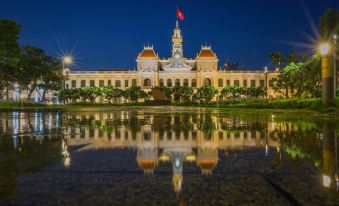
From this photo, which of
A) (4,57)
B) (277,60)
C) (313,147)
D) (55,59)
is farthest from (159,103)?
Answer: (313,147)

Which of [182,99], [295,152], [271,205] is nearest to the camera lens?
[271,205]

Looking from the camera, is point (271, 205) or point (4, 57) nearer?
point (271, 205)

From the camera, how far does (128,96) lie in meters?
78.2

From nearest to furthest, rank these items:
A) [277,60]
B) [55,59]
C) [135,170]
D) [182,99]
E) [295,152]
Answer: [135,170], [295,152], [55,59], [277,60], [182,99]

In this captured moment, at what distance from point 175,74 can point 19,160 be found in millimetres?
100826

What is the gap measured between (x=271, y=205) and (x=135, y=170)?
1950 mm

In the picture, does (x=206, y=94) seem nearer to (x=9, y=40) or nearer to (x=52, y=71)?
(x=52, y=71)

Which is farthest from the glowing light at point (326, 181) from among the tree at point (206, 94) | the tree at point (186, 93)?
the tree at point (186, 93)

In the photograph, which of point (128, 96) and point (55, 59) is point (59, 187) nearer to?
point (55, 59)

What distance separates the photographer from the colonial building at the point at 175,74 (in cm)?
10500

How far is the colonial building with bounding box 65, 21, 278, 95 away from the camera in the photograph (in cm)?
10500

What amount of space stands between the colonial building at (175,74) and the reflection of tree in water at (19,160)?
96364mm

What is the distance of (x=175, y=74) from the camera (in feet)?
346

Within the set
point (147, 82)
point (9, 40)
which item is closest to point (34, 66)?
point (9, 40)
